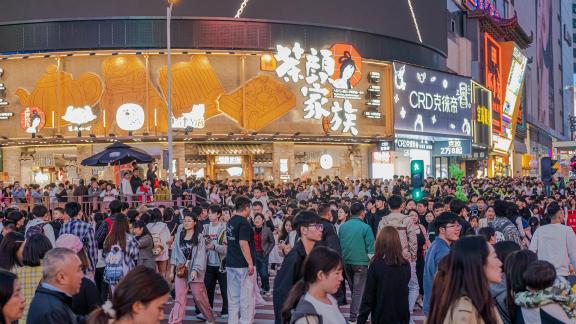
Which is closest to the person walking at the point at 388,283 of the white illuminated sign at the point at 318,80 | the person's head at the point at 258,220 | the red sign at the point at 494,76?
the person's head at the point at 258,220

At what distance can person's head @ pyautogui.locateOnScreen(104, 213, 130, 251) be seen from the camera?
9.52 metres

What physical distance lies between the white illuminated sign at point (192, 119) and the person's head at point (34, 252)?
3206 centimetres

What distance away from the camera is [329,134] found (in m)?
42.1

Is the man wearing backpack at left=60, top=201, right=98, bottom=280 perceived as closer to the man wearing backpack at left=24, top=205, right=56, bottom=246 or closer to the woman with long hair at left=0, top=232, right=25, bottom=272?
the man wearing backpack at left=24, top=205, right=56, bottom=246

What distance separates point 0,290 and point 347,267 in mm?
7214

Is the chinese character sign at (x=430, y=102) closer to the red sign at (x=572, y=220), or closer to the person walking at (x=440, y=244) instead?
the red sign at (x=572, y=220)

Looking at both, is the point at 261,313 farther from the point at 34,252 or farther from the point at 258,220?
the point at 34,252

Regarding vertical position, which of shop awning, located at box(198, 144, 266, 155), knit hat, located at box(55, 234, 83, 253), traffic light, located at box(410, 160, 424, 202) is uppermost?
shop awning, located at box(198, 144, 266, 155)

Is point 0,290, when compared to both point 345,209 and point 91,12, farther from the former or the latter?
point 91,12

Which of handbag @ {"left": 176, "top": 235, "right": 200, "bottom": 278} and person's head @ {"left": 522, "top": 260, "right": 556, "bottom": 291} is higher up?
person's head @ {"left": 522, "top": 260, "right": 556, "bottom": 291}

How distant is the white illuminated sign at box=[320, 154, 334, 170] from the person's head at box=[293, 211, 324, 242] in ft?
118

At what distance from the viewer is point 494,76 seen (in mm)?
69125

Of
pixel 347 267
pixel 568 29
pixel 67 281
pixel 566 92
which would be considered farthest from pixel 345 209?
pixel 568 29

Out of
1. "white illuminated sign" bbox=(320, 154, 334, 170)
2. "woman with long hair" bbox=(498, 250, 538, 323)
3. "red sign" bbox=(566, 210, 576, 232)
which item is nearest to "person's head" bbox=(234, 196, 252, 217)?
"woman with long hair" bbox=(498, 250, 538, 323)
